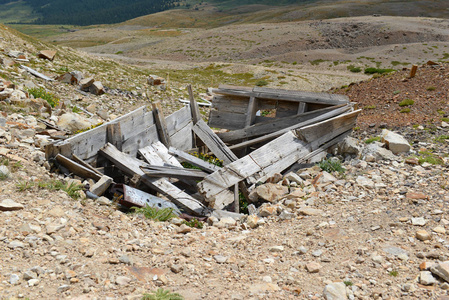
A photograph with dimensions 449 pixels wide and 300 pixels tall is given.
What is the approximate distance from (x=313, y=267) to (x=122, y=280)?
2.57m

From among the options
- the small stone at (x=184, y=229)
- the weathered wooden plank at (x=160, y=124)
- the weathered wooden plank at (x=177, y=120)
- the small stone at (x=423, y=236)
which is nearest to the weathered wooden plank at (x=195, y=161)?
the weathered wooden plank at (x=160, y=124)

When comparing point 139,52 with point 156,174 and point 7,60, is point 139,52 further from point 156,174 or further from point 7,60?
point 156,174

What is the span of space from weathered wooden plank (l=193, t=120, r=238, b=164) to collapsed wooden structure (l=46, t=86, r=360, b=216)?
0.03 metres

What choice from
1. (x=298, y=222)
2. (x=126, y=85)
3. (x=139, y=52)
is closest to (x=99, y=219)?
(x=298, y=222)

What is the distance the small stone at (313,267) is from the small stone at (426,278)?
1296mm

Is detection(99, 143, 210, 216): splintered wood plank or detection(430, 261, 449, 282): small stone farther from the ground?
detection(430, 261, 449, 282): small stone

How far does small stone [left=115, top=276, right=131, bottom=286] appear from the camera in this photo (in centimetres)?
484

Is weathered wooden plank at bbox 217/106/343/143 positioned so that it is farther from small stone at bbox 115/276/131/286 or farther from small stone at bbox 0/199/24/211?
small stone at bbox 115/276/131/286

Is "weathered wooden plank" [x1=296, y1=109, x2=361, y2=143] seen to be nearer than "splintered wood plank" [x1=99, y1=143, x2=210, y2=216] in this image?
No

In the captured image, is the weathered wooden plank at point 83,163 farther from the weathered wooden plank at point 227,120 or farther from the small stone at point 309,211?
the weathered wooden plank at point 227,120

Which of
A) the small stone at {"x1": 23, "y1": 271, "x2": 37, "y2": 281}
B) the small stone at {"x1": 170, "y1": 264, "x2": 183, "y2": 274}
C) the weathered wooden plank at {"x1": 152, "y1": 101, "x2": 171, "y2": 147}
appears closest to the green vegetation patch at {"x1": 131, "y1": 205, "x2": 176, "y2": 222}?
the small stone at {"x1": 170, "y1": 264, "x2": 183, "y2": 274}

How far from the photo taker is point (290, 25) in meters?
96.8

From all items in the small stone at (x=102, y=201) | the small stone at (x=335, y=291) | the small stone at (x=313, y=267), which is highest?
the small stone at (x=335, y=291)

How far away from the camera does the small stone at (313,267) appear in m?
5.35
